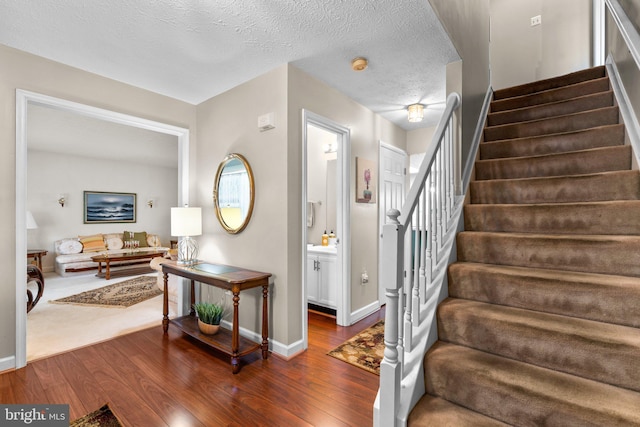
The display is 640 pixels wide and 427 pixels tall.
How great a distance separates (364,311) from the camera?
11.6 feet

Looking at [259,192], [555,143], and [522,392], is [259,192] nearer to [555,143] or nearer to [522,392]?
[522,392]

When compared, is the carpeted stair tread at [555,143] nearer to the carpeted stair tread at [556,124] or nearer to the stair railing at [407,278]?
the carpeted stair tread at [556,124]

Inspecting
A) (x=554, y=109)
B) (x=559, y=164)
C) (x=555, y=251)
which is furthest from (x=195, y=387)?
(x=554, y=109)

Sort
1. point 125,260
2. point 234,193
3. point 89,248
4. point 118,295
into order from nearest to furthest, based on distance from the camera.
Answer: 1. point 234,193
2. point 118,295
3. point 125,260
4. point 89,248

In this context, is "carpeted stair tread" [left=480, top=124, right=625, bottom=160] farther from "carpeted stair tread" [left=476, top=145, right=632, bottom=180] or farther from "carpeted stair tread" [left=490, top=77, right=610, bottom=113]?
"carpeted stair tread" [left=490, top=77, right=610, bottom=113]

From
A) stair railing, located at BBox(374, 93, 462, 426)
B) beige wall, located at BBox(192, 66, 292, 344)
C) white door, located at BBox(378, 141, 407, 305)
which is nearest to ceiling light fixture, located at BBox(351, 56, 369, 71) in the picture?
beige wall, located at BBox(192, 66, 292, 344)

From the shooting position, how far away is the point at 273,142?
8.59 feet

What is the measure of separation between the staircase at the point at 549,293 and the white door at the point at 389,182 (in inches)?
60.0

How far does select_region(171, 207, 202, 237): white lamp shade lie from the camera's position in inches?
118

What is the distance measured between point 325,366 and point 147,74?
3032mm

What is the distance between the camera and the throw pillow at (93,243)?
21.3 ft

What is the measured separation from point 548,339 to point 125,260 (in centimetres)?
691

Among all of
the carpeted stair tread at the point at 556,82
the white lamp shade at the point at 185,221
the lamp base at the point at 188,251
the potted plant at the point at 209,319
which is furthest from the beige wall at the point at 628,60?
the lamp base at the point at 188,251

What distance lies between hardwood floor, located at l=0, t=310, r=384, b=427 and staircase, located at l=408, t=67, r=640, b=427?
2.50 ft
